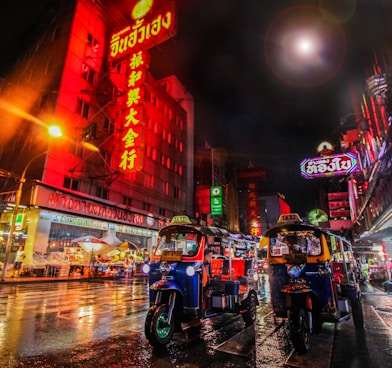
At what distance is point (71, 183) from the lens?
2338 cm

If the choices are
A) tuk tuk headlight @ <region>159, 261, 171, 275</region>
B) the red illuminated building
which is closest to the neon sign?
the red illuminated building

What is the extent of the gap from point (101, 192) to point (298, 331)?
2394cm

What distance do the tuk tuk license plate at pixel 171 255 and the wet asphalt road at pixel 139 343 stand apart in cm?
186

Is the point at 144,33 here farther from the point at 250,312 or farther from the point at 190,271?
the point at 250,312

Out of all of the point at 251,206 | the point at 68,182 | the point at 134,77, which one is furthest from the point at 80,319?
the point at 251,206

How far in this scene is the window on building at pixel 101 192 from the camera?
25703mm

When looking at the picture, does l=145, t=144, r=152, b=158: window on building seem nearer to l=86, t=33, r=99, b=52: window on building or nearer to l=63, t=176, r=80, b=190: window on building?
l=63, t=176, r=80, b=190: window on building

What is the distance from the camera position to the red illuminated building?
22141 millimetres

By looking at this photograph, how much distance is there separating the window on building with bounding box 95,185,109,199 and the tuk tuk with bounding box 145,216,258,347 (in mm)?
20065

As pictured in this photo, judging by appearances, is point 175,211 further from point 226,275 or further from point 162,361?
point 162,361

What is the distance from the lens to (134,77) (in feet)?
83.0

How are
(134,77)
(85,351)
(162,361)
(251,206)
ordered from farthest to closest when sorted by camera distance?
(251,206) < (134,77) < (85,351) < (162,361)

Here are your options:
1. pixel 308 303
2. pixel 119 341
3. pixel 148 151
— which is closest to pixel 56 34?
pixel 148 151

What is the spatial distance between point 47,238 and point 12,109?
15.0 m
